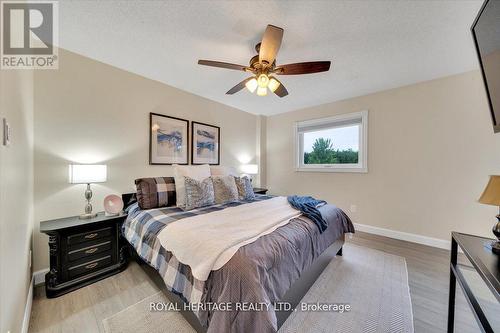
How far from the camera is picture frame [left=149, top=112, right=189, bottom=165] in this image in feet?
9.30

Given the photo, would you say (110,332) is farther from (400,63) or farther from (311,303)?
(400,63)

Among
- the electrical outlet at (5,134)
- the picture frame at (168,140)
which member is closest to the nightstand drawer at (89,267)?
the picture frame at (168,140)

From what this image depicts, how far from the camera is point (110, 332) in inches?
53.9

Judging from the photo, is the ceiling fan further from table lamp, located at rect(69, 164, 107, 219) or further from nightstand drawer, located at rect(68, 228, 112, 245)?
nightstand drawer, located at rect(68, 228, 112, 245)

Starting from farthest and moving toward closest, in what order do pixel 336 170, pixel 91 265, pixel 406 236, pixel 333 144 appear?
pixel 333 144 → pixel 336 170 → pixel 406 236 → pixel 91 265

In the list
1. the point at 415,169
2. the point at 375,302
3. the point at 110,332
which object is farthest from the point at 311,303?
the point at 415,169

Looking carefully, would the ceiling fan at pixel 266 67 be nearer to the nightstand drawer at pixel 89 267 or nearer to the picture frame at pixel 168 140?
the picture frame at pixel 168 140

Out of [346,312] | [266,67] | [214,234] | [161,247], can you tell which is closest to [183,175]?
[161,247]

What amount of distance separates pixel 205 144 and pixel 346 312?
3015 millimetres

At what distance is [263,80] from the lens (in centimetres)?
188

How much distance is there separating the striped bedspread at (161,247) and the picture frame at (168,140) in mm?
888

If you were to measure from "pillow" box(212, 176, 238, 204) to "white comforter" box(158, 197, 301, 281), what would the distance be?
55 cm

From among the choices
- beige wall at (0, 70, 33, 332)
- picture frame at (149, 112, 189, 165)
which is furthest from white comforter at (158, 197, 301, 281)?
picture frame at (149, 112, 189, 165)

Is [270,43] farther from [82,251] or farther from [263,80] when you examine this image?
[82,251]
